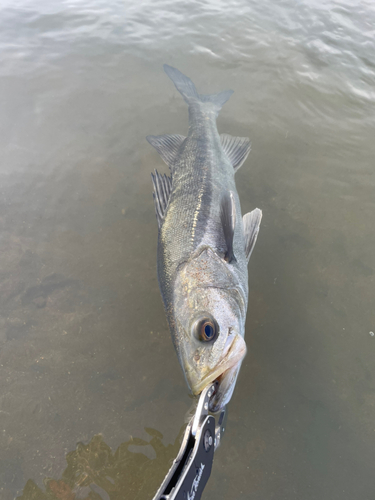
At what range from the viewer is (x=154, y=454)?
2.09 meters

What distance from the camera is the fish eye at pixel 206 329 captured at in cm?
168

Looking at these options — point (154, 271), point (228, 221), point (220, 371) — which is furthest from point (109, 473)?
point (228, 221)

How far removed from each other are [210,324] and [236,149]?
2.50 metres

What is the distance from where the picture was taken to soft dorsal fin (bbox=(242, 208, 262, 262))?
2607 millimetres

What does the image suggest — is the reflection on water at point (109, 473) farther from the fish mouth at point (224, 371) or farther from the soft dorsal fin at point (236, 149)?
the soft dorsal fin at point (236, 149)

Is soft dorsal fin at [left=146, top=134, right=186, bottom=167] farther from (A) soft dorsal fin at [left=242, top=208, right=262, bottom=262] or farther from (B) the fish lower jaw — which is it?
(B) the fish lower jaw

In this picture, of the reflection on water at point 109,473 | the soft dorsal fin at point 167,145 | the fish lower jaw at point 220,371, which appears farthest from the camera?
the soft dorsal fin at point 167,145

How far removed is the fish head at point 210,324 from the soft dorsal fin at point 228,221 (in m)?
0.11

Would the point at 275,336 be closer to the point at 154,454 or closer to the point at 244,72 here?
the point at 154,454

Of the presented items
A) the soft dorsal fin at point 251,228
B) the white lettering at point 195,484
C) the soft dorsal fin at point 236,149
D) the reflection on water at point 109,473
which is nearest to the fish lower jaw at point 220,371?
the white lettering at point 195,484

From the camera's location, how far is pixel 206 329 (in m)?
1.70

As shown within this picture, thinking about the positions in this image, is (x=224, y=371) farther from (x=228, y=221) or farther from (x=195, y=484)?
(x=228, y=221)

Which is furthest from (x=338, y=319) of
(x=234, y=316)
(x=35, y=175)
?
(x=35, y=175)

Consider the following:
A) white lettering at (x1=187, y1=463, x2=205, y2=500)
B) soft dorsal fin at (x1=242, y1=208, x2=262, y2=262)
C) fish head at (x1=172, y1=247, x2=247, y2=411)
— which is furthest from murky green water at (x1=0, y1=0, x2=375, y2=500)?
white lettering at (x1=187, y1=463, x2=205, y2=500)
